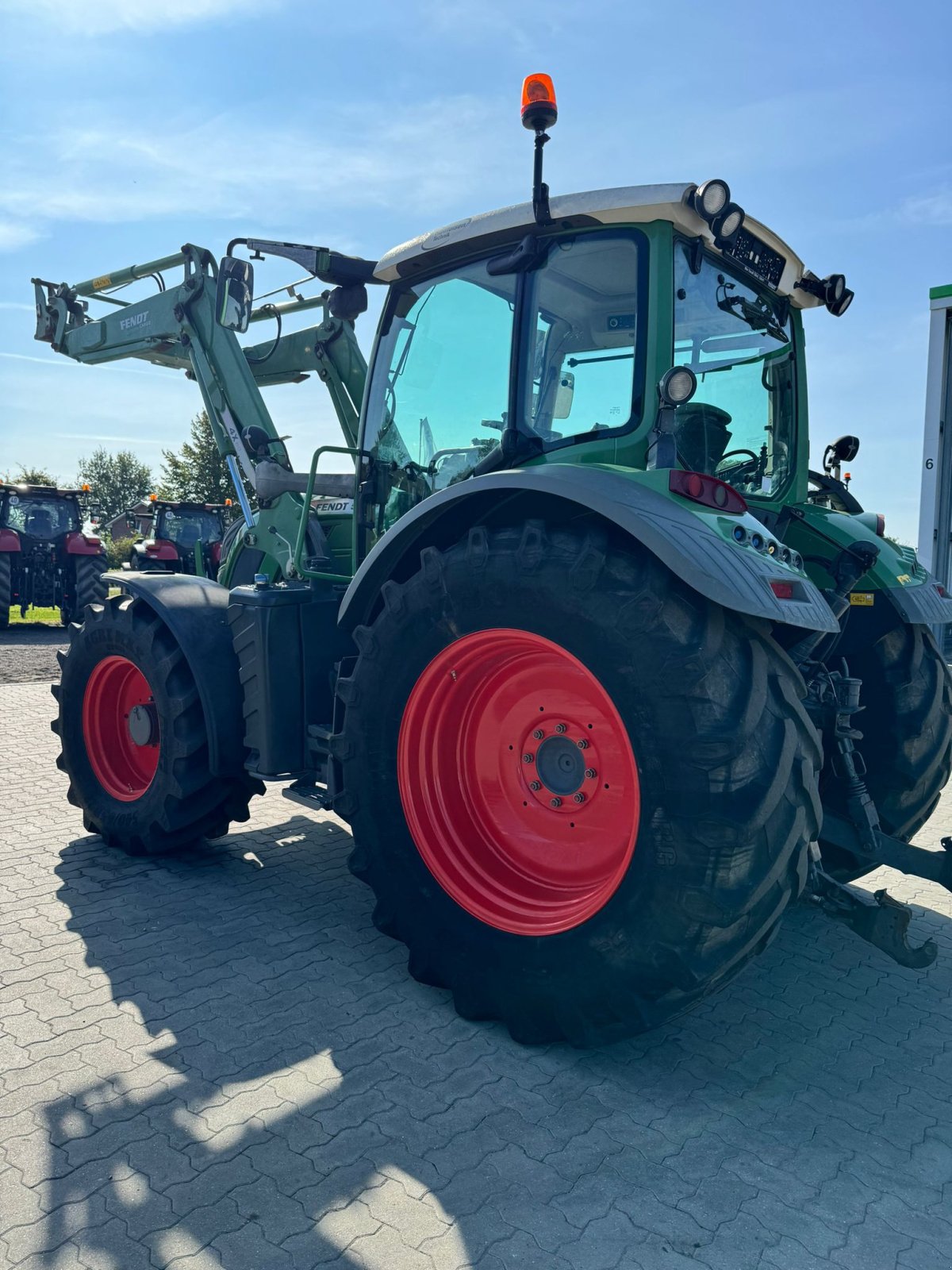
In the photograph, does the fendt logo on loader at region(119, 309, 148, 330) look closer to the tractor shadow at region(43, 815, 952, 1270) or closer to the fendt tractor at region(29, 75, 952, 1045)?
the fendt tractor at region(29, 75, 952, 1045)

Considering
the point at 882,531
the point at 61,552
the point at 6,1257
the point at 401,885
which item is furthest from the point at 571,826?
the point at 61,552

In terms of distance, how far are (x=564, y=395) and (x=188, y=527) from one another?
16.7m

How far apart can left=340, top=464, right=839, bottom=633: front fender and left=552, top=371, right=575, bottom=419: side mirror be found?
0.43 metres

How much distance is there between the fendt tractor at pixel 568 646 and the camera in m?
2.38

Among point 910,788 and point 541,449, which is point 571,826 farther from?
point 910,788

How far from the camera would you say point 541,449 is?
3117 millimetres

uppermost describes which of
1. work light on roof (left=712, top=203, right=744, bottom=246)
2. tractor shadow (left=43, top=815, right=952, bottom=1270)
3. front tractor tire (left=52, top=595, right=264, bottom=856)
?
work light on roof (left=712, top=203, right=744, bottom=246)

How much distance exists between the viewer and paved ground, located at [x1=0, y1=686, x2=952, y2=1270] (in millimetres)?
1935

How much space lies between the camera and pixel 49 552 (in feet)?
55.1

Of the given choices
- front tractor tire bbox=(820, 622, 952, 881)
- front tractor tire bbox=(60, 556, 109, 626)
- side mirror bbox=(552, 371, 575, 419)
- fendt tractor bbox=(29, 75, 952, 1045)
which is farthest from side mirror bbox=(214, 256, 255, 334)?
front tractor tire bbox=(60, 556, 109, 626)

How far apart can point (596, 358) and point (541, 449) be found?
354mm

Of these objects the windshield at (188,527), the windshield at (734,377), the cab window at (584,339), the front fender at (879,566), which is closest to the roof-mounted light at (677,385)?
the cab window at (584,339)

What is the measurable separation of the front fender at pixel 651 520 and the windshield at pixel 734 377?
0.52 m

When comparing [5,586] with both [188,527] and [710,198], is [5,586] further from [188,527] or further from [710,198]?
[710,198]
